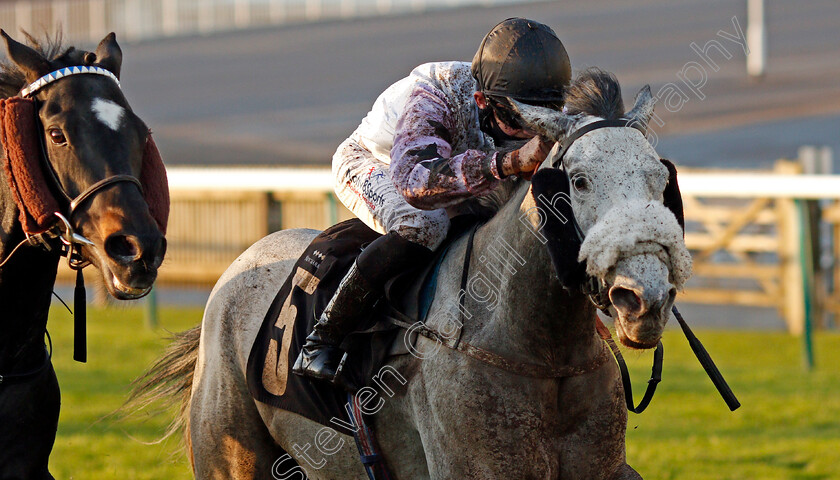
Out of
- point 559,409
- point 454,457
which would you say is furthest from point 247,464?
point 559,409

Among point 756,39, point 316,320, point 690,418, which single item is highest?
point 316,320

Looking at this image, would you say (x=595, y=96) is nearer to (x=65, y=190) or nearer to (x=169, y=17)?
(x=65, y=190)

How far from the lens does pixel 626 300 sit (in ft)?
8.59

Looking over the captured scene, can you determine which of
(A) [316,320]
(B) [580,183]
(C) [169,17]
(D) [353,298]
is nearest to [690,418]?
(A) [316,320]

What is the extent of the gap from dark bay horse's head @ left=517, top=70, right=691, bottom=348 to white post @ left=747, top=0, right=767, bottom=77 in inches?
569

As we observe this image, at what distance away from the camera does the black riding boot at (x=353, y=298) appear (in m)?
3.53

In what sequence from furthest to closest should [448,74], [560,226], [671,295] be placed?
[448,74]
[560,226]
[671,295]

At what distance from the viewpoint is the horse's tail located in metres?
4.64

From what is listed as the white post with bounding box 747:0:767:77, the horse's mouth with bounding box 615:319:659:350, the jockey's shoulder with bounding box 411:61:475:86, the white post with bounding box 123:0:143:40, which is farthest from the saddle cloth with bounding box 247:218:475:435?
the white post with bounding box 123:0:143:40

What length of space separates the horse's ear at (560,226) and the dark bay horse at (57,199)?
1.09 m

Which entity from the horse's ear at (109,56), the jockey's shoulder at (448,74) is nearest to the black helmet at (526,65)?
the jockey's shoulder at (448,74)

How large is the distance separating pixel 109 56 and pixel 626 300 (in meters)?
1.88

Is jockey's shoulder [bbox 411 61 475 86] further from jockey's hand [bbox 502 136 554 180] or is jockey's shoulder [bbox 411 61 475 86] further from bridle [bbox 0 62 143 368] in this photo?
A: bridle [bbox 0 62 143 368]

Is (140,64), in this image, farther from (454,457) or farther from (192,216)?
(454,457)
